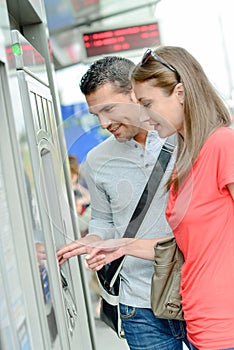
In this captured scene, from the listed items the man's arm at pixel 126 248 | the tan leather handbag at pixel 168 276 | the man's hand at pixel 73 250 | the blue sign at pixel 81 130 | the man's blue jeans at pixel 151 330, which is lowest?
the man's blue jeans at pixel 151 330

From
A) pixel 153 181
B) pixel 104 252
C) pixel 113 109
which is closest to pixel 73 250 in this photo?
pixel 104 252

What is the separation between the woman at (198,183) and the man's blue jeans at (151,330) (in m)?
0.36

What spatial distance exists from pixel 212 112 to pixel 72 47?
6421 millimetres

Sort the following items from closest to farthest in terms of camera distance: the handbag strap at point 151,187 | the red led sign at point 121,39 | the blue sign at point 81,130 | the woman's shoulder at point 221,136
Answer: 1. the woman's shoulder at point 221,136
2. the blue sign at point 81,130
3. the handbag strap at point 151,187
4. the red led sign at point 121,39

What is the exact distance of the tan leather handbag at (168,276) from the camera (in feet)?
6.75

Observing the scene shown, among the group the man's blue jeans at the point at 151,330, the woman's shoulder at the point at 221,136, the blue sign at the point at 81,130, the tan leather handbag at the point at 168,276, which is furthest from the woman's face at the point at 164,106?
the man's blue jeans at the point at 151,330

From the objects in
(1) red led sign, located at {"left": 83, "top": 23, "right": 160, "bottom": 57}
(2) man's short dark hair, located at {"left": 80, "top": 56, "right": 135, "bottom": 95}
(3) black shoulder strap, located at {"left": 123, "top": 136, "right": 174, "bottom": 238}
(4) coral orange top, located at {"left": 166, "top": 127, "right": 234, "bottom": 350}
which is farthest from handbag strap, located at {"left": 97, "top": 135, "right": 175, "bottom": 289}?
(1) red led sign, located at {"left": 83, "top": 23, "right": 160, "bottom": 57}

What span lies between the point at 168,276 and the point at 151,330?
0.96 feet

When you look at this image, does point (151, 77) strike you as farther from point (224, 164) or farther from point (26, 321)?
point (26, 321)

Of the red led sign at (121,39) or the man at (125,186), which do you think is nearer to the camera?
the man at (125,186)

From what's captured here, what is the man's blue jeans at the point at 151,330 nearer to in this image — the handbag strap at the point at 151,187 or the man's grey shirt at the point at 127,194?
the man's grey shirt at the point at 127,194

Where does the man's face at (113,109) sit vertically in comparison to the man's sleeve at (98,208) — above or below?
above

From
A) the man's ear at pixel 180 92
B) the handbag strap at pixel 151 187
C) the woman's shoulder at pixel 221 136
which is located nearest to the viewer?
the woman's shoulder at pixel 221 136

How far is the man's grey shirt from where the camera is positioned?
220 cm
